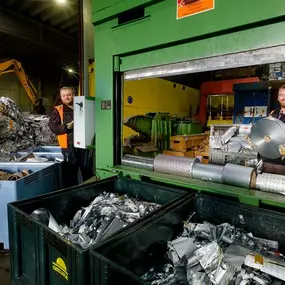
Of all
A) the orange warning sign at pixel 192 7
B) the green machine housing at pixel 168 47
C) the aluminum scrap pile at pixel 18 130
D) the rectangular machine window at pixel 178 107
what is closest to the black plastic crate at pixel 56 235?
the green machine housing at pixel 168 47

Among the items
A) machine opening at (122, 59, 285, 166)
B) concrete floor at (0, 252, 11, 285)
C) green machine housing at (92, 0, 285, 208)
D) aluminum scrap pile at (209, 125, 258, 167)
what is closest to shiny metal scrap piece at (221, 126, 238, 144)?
aluminum scrap pile at (209, 125, 258, 167)

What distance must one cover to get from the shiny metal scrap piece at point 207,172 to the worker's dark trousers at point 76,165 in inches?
69.7

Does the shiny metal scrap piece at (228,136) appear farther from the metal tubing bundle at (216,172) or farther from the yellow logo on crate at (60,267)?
the yellow logo on crate at (60,267)

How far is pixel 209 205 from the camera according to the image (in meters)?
1.31

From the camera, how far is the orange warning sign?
4.16 feet

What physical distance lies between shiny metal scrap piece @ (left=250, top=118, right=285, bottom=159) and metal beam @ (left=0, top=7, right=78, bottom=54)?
5655 mm

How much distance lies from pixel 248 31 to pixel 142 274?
1.34 metres

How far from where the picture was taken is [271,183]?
3.96 ft

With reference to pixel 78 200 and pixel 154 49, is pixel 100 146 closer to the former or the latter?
pixel 78 200

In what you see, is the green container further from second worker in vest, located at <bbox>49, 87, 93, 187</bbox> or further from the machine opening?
second worker in vest, located at <bbox>49, 87, 93, 187</bbox>

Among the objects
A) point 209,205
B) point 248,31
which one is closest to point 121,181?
point 209,205

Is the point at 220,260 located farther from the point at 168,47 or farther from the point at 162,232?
the point at 168,47

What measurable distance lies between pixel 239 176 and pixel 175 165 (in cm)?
42

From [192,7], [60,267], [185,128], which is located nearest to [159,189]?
[60,267]
